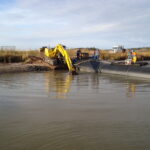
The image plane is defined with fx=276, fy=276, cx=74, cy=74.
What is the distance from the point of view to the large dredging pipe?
1730 cm

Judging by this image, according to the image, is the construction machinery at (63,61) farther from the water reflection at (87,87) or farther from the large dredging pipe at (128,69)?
the water reflection at (87,87)

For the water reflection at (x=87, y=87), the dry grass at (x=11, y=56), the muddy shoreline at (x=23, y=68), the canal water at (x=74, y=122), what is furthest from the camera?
the dry grass at (x=11, y=56)

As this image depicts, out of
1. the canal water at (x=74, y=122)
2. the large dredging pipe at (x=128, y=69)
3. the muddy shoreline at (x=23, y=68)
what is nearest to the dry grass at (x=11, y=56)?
the muddy shoreline at (x=23, y=68)

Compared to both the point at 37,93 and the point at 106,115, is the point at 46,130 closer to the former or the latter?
the point at 106,115

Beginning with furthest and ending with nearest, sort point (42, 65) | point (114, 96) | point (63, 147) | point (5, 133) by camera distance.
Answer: point (42, 65), point (114, 96), point (5, 133), point (63, 147)

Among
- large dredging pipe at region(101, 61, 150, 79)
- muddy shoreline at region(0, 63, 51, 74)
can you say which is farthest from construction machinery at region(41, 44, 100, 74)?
large dredging pipe at region(101, 61, 150, 79)

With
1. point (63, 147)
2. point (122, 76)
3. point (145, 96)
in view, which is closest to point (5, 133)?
point (63, 147)

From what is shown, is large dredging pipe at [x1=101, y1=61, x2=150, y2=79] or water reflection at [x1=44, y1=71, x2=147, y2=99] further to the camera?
large dredging pipe at [x1=101, y1=61, x2=150, y2=79]

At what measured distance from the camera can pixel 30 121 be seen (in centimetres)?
687

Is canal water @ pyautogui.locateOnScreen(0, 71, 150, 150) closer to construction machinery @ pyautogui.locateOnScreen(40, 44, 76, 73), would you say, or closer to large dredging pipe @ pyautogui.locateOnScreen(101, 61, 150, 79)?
large dredging pipe @ pyautogui.locateOnScreen(101, 61, 150, 79)

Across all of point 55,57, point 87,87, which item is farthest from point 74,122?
point 55,57

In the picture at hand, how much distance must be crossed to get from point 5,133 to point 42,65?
18071mm

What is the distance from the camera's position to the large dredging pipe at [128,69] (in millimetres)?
17298

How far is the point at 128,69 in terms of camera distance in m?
18.8
